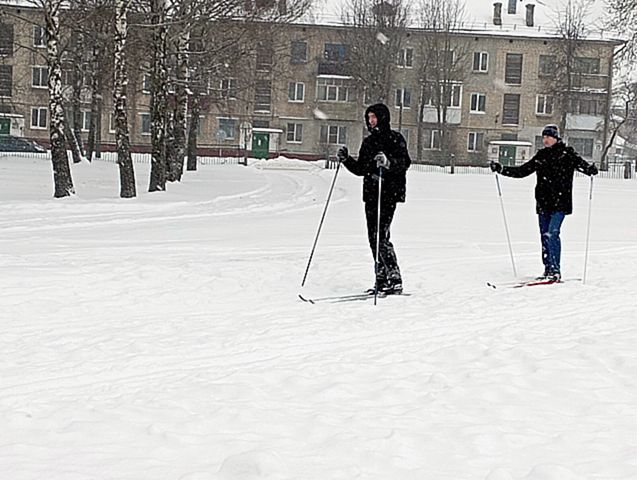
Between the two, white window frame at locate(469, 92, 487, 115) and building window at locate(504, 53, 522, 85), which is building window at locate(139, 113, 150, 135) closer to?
white window frame at locate(469, 92, 487, 115)

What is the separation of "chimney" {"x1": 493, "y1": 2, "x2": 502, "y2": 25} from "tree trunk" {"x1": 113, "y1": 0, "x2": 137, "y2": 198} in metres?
52.6

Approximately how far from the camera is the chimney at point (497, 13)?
6950 cm

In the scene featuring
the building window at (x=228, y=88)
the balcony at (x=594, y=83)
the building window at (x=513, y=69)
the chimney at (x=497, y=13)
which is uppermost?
the chimney at (x=497, y=13)

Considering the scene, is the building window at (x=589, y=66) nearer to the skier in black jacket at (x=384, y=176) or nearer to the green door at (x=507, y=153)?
the green door at (x=507, y=153)

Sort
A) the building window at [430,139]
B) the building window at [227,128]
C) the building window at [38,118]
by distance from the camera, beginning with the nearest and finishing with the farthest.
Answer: the building window at [38,118] → the building window at [227,128] → the building window at [430,139]

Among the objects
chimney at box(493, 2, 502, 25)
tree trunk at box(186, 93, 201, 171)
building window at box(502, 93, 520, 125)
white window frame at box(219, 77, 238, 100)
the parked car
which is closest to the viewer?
tree trunk at box(186, 93, 201, 171)

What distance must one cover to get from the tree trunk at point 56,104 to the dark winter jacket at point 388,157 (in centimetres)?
1277

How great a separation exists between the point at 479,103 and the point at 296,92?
44.3 ft

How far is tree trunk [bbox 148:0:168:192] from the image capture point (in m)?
23.0

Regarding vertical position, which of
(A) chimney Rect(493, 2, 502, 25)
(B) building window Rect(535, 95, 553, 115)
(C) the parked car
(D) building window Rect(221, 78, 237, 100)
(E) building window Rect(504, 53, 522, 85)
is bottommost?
(C) the parked car

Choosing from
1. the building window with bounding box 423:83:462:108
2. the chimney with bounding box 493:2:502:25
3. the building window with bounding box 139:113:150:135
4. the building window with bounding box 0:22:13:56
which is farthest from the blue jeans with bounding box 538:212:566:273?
the chimney with bounding box 493:2:502:25

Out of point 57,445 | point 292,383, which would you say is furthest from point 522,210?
point 57,445

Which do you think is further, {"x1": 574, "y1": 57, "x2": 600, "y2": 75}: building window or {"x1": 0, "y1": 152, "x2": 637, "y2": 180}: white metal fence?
{"x1": 574, "y1": 57, "x2": 600, "y2": 75}: building window

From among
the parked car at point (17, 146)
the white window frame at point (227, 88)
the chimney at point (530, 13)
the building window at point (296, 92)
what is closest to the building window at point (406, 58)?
the building window at point (296, 92)
